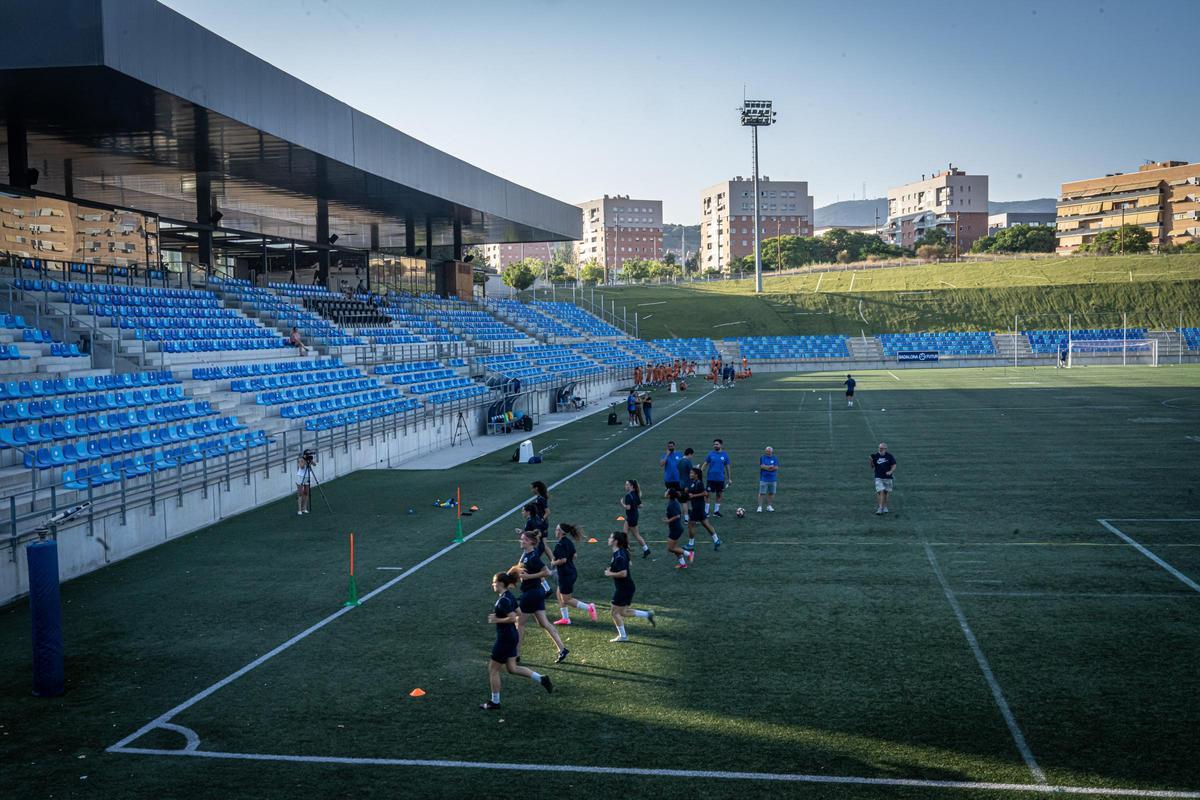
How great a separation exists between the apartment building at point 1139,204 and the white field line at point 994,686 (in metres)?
163

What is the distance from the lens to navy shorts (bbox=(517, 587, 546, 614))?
11.8 meters

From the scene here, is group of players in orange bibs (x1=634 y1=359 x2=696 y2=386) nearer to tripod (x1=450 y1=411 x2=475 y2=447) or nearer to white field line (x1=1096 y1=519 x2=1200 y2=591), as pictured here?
tripod (x1=450 y1=411 x2=475 y2=447)

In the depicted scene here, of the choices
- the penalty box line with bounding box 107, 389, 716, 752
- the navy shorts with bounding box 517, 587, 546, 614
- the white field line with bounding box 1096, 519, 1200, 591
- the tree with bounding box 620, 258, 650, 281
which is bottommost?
the penalty box line with bounding box 107, 389, 716, 752

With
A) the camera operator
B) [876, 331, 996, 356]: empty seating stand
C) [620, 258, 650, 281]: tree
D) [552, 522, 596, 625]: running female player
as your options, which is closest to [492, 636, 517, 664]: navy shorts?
[552, 522, 596, 625]: running female player

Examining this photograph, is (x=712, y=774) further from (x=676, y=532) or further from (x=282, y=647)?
(x=676, y=532)

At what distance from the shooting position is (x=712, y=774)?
28.1ft

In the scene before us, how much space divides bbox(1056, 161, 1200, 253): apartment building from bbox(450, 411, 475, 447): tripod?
151387 millimetres

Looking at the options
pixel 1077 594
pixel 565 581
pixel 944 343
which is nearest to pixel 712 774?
pixel 565 581

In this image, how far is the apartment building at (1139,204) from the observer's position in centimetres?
15262

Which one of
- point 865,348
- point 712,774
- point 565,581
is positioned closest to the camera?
point 712,774

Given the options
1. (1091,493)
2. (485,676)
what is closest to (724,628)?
(485,676)

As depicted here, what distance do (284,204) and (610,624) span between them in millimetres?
39789

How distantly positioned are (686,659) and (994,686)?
3600mm

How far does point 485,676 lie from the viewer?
11.4m
